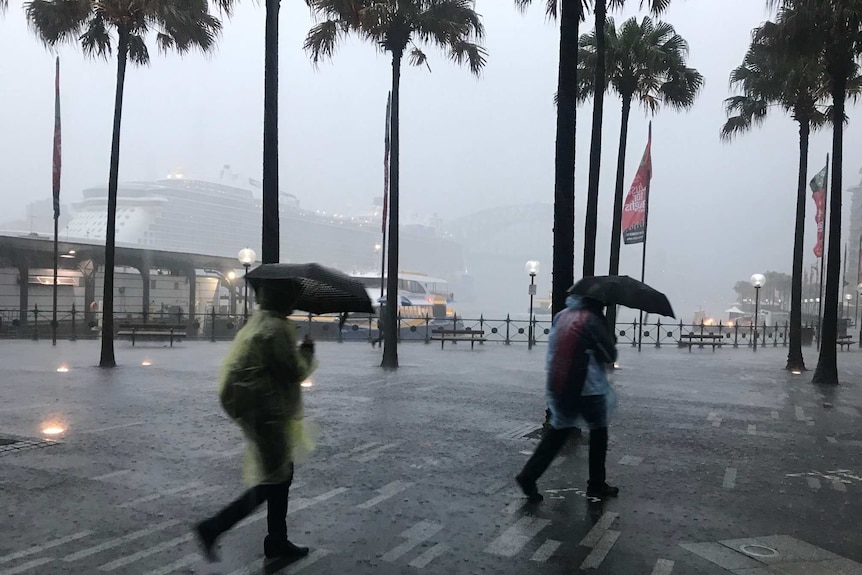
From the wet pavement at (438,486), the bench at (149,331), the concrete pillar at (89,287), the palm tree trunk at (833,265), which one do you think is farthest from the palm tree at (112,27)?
the concrete pillar at (89,287)

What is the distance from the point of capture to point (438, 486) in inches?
224

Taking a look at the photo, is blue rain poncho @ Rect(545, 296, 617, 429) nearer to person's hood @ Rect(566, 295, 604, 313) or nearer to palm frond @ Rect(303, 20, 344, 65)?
person's hood @ Rect(566, 295, 604, 313)

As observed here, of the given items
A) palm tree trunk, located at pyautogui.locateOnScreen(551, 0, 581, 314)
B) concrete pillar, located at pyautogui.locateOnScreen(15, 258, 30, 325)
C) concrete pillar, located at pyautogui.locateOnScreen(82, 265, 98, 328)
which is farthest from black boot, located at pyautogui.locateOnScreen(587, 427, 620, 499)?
concrete pillar, located at pyautogui.locateOnScreen(82, 265, 98, 328)

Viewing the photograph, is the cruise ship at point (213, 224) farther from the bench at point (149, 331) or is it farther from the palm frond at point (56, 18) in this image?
the palm frond at point (56, 18)

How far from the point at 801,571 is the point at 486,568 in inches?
70.6

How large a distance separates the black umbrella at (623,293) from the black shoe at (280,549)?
8.99 ft

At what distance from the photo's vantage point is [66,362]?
15.9 metres

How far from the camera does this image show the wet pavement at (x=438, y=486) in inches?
163

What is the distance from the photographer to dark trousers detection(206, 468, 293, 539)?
3775mm

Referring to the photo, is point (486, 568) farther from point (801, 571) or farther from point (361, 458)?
point (361, 458)

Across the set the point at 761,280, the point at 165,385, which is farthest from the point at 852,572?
the point at 761,280

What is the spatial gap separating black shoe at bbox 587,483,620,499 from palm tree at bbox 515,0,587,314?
292 cm

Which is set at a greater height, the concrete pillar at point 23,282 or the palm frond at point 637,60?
the palm frond at point 637,60

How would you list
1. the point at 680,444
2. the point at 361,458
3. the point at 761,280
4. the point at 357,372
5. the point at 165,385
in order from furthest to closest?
the point at 761,280 → the point at 357,372 → the point at 165,385 → the point at 680,444 → the point at 361,458
